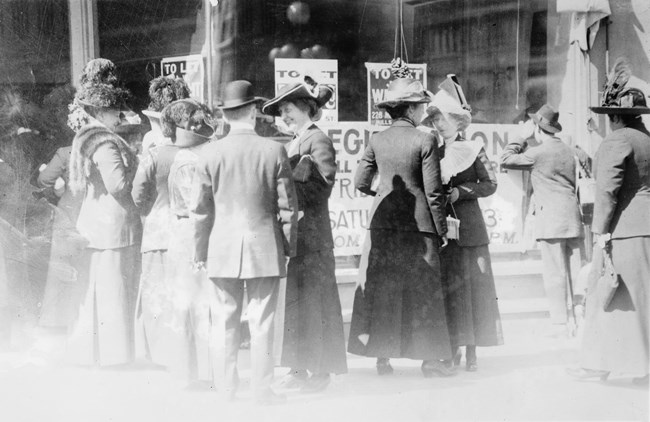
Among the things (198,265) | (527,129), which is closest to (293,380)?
(198,265)

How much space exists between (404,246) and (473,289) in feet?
2.43

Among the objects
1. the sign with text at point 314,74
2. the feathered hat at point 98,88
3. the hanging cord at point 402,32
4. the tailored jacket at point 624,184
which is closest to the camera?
the tailored jacket at point 624,184

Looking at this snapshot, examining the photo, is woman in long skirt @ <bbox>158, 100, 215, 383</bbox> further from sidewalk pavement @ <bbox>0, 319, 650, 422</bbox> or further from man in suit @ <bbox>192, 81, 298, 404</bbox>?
man in suit @ <bbox>192, 81, 298, 404</bbox>

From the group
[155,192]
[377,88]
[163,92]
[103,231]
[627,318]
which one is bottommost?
[627,318]

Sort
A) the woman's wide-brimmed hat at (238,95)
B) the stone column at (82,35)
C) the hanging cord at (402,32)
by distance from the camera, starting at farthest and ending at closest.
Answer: the hanging cord at (402,32)
the stone column at (82,35)
the woman's wide-brimmed hat at (238,95)

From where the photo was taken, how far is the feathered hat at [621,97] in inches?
234

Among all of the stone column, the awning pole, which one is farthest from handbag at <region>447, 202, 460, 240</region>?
the stone column

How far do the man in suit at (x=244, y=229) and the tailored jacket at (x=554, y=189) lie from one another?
3.43 meters

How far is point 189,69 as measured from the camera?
8031mm

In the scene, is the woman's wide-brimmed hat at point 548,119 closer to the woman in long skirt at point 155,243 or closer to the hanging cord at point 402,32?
the hanging cord at point 402,32

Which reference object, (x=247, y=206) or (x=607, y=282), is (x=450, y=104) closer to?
(x=607, y=282)

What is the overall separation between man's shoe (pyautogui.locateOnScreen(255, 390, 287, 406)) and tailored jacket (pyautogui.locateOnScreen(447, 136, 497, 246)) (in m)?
1.92

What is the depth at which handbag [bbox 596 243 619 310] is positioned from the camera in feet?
19.4

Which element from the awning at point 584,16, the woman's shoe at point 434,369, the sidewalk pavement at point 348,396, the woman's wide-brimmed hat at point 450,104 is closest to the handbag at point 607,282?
the sidewalk pavement at point 348,396
